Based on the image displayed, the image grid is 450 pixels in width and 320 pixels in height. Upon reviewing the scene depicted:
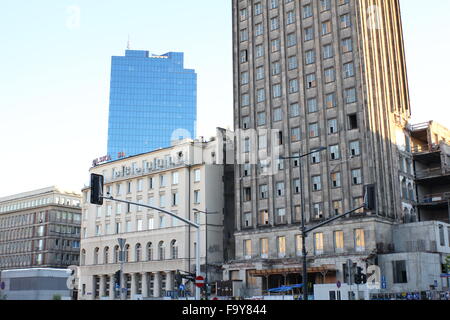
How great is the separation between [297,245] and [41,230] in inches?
3301

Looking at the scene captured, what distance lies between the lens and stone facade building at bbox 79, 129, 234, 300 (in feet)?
289

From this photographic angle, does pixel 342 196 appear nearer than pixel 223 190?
Yes

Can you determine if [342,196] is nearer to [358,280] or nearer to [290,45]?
[290,45]

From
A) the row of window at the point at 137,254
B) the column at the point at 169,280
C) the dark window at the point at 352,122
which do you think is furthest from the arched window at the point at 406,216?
the column at the point at 169,280

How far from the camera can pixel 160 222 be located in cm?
9325

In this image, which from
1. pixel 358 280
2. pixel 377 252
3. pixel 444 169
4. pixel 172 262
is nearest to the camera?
pixel 358 280

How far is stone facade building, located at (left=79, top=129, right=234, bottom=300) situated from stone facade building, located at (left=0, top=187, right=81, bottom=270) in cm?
3421

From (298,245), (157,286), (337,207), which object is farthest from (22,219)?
(337,207)

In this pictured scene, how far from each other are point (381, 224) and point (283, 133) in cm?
1930

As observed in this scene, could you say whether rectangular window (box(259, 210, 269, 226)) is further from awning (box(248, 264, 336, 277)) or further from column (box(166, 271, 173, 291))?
column (box(166, 271, 173, 291))

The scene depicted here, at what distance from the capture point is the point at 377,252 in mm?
68438
